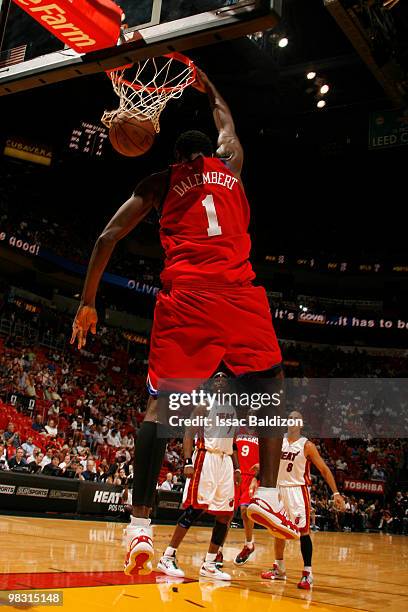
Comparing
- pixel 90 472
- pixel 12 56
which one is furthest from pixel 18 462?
pixel 12 56

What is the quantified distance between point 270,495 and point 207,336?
782 millimetres

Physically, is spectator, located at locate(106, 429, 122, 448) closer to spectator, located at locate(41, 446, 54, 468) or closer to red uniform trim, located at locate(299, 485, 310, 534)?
spectator, located at locate(41, 446, 54, 468)

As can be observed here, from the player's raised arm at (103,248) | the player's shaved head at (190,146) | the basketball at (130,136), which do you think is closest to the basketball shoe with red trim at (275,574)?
the player's raised arm at (103,248)

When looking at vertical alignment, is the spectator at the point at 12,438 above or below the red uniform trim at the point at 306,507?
above

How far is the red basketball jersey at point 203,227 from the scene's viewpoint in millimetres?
2824

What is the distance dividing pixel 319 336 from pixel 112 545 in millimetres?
22013

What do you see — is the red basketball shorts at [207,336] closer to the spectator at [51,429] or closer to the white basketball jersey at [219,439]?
the white basketball jersey at [219,439]

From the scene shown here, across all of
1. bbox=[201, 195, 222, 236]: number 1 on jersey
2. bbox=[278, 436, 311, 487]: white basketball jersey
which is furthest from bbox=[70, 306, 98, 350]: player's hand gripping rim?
bbox=[278, 436, 311, 487]: white basketball jersey

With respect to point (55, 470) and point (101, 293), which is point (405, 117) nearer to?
point (55, 470)

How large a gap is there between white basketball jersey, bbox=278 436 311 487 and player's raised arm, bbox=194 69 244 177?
4445 mm

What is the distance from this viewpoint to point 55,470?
1199 centimetres

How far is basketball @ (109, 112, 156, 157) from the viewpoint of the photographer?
351cm

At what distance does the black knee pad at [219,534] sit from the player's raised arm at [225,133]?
419cm

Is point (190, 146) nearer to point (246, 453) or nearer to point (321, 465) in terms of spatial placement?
point (321, 465)
